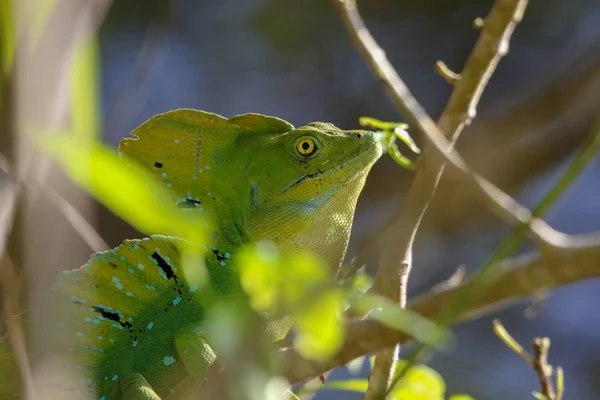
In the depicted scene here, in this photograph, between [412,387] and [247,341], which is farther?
[412,387]

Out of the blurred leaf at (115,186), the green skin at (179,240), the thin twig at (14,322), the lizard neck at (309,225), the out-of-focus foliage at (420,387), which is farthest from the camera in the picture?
the lizard neck at (309,225)

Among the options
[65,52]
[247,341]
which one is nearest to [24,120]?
[247,341]

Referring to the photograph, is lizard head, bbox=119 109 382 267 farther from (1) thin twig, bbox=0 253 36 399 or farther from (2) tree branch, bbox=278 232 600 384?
(2) tree branch, bbox=278 232 600 384

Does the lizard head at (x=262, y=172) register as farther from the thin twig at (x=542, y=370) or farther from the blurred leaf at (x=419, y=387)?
the thin twig at (x=542, y=370)

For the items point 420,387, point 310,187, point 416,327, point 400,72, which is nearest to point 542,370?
point 420,387

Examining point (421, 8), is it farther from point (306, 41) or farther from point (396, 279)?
point (396, 279)

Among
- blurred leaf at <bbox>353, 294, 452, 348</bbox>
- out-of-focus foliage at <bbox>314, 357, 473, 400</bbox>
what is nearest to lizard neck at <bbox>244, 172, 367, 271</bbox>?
out-of-focus foliage at <bbox>314, 357, 473, 400</bbox>

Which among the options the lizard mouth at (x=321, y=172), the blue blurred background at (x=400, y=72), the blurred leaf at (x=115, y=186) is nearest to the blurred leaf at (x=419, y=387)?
the lizard mouth at (x=321, y=172)
